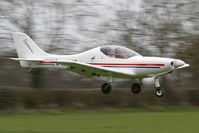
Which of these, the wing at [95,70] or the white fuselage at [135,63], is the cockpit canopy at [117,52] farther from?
the wing at [95,70]

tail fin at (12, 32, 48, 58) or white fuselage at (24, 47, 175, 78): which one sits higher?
tail fin at (12, 32, 48, 58)

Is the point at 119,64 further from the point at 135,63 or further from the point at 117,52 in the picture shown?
the point at 135,63

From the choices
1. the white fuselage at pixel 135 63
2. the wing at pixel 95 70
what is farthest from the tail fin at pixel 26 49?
the white fuselage at pixel 135 63

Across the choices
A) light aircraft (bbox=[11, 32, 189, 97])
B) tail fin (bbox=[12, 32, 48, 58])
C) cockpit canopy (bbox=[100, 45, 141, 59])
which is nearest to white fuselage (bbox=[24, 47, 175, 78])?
light aircraft (bbox=[11, 32, 189, 97])

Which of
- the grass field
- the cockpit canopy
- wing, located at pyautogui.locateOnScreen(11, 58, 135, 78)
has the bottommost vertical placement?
the grass field

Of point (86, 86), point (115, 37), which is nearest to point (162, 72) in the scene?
point (115, 37)

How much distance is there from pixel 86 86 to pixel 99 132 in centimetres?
1334

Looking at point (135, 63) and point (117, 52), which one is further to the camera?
point (117, 52)

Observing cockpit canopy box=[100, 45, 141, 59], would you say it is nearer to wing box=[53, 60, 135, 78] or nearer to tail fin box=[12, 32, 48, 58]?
wing box=[53, 60, 135, 78]

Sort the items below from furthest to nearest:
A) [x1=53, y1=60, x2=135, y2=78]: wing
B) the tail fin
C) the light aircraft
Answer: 1. the tail fin
2. the light aircraft
3. [x1=53, y1=60, x2=135, y2=78]: wing

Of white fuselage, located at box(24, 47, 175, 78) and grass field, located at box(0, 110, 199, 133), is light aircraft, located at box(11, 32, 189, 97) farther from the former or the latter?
grass field, located at box(0, 110, 199, 133)

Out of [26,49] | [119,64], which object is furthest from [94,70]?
[26,49]

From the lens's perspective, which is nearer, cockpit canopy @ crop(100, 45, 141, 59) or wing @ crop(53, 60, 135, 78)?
wing @ crop(53, 60, 135, 78)

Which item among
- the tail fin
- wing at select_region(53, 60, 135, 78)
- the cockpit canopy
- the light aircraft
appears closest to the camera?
wing at select_region(53, 60, 135, 78)
